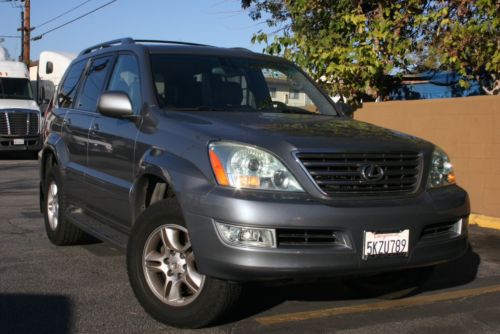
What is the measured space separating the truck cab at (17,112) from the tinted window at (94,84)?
539 inches

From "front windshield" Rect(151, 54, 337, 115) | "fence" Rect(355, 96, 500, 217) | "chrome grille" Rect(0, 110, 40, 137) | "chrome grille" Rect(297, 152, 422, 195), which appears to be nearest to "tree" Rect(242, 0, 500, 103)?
"fence" Rect(355, 96, 500, 217)

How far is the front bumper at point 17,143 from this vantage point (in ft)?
61.6

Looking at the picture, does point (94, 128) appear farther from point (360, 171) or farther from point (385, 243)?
point (385, 243)

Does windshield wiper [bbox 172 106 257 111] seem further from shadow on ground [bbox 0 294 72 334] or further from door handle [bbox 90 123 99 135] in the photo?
shadow on ground [bbox 0 294 72 334]

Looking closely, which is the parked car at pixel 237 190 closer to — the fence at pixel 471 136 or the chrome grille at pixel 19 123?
the fence at pixel 471 136

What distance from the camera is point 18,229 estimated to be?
759cm

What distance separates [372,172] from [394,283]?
1371 mm

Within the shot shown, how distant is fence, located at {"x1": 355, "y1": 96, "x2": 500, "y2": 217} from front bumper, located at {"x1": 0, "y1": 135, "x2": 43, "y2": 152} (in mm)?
13086

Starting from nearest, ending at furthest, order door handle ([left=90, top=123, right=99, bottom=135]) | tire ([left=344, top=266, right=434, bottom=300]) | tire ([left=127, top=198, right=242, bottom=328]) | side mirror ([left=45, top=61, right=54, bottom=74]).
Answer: tire ([left=127, top=198, right=242, bottom=328]), tire ([left=344, top=266, right=434, bottom=300]), door handle ([left=90, top=123, right=99, bottom=135]), side mirror ([left=45, top=61, right=54, bottom=74])

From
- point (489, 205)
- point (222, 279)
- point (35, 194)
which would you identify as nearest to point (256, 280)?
point (222, 279)

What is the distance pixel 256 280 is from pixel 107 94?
6.50ft

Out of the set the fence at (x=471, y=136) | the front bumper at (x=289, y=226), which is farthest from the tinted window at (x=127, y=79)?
the fence at (x=471, y=136)

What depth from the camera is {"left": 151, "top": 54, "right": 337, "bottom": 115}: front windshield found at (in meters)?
4.91

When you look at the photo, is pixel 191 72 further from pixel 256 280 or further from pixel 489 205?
pixel 489 205
